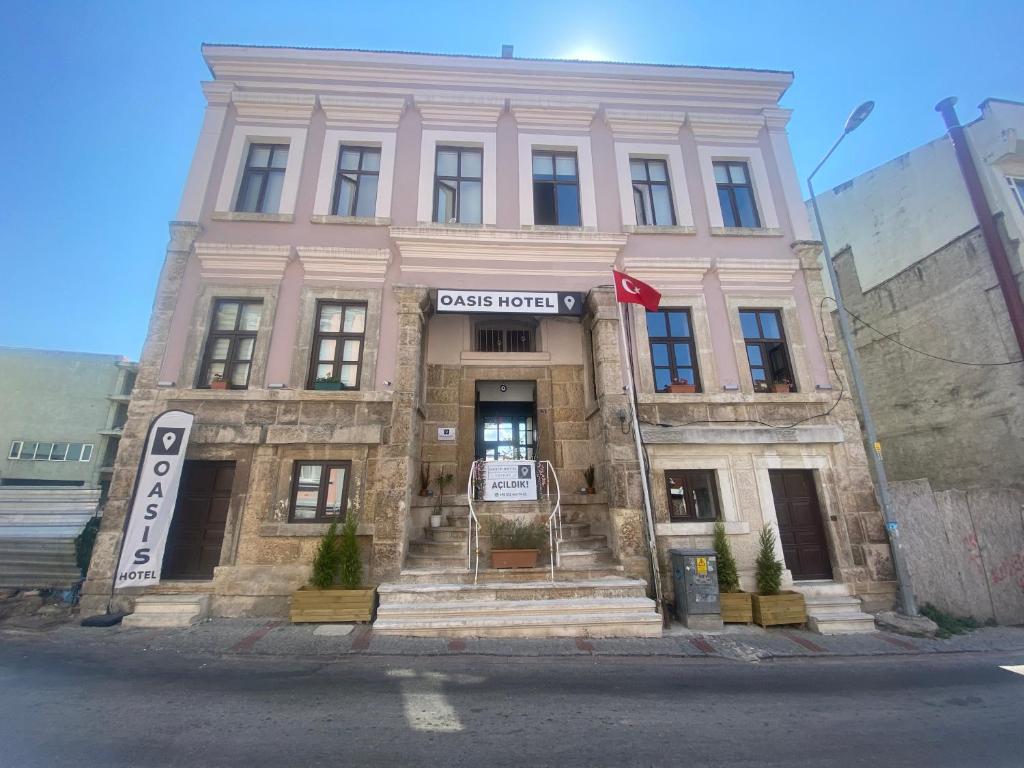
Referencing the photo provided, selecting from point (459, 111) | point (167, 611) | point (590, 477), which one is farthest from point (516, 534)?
point (459, 111)

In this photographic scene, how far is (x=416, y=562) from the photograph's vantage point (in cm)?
767

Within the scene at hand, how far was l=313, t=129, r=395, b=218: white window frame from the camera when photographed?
32.8 feet

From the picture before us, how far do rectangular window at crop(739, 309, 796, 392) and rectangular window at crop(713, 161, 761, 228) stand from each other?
2750 millimetres


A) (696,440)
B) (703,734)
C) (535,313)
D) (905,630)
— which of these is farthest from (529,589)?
(905,630)

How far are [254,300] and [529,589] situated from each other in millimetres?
8503

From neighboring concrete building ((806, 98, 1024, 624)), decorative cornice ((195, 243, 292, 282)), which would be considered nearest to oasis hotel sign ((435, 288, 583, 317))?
decorative cornice ((195, 243, 292, 282))

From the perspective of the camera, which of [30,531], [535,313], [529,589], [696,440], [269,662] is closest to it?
[269,662]

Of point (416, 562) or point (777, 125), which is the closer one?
point (416, 562)

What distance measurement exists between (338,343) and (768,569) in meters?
9.75

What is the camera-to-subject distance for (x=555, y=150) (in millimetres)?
11312

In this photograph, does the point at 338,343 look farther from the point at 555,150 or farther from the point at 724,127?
the point at 724,127

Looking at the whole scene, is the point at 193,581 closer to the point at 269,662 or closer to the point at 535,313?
the point at 269,662

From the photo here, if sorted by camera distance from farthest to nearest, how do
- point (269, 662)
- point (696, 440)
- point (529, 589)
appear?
point (696, 440) → point (529, 589) → point (269, 662)

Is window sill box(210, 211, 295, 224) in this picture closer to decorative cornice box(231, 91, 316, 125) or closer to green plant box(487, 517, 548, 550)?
decorative cornice box(231, 91, 316, 125)
